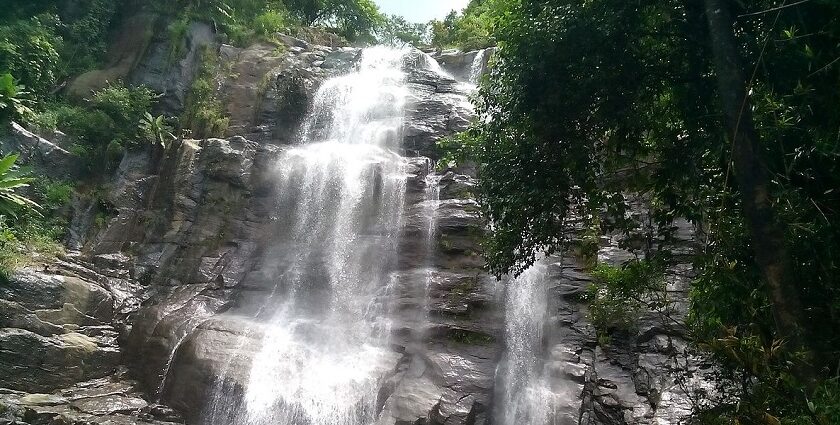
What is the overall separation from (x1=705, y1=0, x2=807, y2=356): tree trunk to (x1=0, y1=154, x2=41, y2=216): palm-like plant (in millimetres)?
13635

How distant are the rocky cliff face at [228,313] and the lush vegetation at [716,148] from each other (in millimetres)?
2772

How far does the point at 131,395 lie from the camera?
1072 cm

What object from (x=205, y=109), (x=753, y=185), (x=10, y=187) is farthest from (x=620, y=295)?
(x=205, y=109)

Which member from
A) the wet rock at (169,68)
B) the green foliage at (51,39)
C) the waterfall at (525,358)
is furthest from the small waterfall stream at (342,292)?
the green foliage at (51,39)

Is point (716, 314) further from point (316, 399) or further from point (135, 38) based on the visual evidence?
point (135, 38)

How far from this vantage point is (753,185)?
4.71 meters

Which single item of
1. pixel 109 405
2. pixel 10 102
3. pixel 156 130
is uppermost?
pixel 10 102

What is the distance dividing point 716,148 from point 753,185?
3.83 ft

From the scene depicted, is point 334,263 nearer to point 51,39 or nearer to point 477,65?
point 477,65

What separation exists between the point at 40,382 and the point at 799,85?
1220 cm

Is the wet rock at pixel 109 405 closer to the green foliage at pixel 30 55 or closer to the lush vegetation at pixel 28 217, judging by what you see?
the lush vegetation at pixel 28 217

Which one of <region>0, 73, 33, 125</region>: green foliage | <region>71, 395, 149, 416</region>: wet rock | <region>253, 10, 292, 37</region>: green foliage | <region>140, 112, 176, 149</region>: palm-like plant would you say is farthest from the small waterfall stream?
<region>0, 73, 33, 125</region>: green foliage

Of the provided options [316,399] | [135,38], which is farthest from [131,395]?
[135,38]

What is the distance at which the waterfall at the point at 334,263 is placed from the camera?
10.3m
